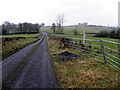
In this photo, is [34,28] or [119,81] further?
[34,28]

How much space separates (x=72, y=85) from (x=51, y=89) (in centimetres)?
100

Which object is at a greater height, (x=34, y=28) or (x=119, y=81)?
(x=34, y=28)

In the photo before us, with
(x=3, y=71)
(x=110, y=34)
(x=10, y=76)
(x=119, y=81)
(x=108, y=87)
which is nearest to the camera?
(x=108, y=87)

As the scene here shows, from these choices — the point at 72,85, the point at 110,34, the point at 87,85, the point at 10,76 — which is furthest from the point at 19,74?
the point at 110,34

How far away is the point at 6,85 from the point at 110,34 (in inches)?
2063

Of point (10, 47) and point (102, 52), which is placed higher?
point (102, 52)

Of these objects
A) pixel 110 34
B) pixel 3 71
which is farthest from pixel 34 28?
pixel 3 71

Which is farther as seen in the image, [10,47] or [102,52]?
[10,47]

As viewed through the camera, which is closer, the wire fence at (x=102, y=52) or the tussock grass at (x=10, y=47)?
the wire fence at (x=102, y=52)

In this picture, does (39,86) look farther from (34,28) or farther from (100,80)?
(34,28)

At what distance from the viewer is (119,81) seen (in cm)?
506

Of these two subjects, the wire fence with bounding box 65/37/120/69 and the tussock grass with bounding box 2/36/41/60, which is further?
the tussock grass with bounding box 2/36/41/60

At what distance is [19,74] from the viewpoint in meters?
5.66

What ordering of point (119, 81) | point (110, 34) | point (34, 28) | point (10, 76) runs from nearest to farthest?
point (119, 81) → point (10, 76) → point (110, 34) → point (34, 28)
